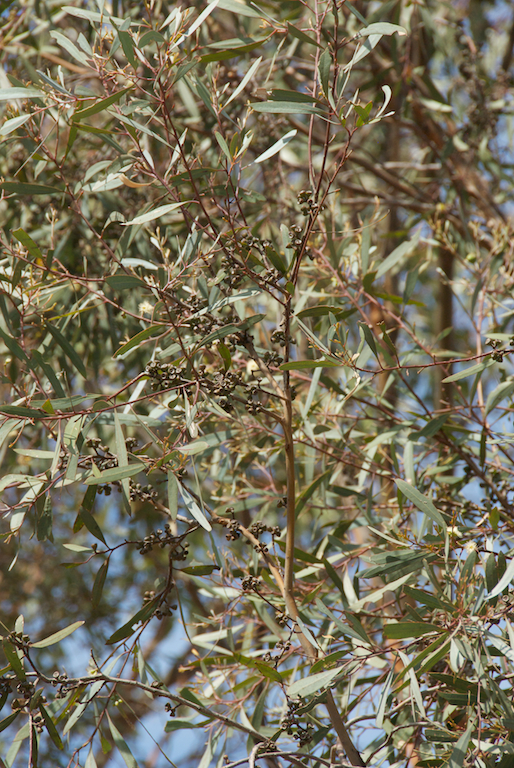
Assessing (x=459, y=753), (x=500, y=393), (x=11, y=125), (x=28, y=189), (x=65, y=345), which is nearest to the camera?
(x=459, y=753)

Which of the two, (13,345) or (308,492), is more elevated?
(13,345)

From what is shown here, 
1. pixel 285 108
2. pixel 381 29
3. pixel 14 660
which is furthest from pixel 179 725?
pixel 381 29

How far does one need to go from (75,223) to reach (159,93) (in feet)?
2.75

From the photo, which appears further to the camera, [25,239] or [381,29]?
[25,239]

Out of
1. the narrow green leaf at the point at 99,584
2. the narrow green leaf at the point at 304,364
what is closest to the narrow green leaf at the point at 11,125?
the narrow green leaf at the point at 304,364

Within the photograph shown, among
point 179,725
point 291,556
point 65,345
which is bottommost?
point 179,725

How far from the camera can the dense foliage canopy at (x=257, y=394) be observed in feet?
2.83

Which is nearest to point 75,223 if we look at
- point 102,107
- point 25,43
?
point 25,43

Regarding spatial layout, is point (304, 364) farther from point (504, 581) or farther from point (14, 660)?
point (14, 660)

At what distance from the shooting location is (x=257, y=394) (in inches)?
42.7

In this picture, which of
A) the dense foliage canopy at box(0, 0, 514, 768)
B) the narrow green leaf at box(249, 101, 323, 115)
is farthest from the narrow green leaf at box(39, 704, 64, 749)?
the narrow green leaf at box(249, 101, 323, 115)

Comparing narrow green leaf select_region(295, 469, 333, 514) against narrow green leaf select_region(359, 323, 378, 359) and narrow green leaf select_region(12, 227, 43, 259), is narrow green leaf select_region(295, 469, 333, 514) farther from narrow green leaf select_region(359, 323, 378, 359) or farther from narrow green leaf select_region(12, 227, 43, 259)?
narrow green leaf select_region(12, 227, 43, 259)

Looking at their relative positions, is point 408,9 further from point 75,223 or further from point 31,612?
point 31,612

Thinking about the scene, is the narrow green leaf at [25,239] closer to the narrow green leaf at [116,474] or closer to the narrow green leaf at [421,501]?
the narrow green leaf at [116,474]
